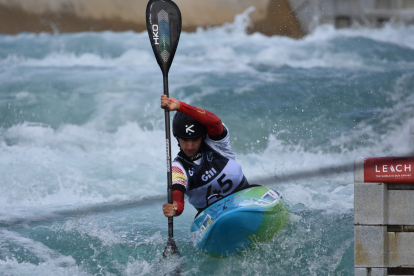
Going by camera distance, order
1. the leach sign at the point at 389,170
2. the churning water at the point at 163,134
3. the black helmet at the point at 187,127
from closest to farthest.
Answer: the leach sign at the point at 389,170
the black helmet at the point at 187,127
the churning water at the point at 163,134

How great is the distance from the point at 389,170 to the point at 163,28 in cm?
220

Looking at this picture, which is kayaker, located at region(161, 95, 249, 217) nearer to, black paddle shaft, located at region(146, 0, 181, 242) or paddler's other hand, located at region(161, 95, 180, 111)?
paddler's other hand, located at region(161, 95, 180, 111)

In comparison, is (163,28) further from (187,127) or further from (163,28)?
(187,127)

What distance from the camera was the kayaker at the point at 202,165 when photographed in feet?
10.7

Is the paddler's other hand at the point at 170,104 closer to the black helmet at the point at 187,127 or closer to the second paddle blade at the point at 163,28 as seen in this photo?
the black helmet at the point at 187,127

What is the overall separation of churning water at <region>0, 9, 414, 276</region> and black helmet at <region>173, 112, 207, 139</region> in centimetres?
94

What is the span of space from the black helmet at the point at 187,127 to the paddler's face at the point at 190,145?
4 centimetres

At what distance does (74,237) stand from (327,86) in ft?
30.2

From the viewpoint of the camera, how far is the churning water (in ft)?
11.4

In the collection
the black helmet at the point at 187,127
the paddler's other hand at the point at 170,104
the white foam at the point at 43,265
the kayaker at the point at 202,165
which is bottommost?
the white foam at the point at 43,265

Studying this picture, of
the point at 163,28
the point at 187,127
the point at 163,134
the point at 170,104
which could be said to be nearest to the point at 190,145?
the point at 187,127

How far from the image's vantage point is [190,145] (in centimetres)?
329

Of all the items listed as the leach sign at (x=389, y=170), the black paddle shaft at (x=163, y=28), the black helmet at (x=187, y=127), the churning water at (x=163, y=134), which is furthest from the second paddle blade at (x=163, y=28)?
the leach sign at (x=389, y=170)

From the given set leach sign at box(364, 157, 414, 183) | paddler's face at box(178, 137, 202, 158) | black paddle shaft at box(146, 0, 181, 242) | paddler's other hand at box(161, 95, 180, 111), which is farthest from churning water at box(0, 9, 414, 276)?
black paddle shaft at box(146, 0, 181, 242)
